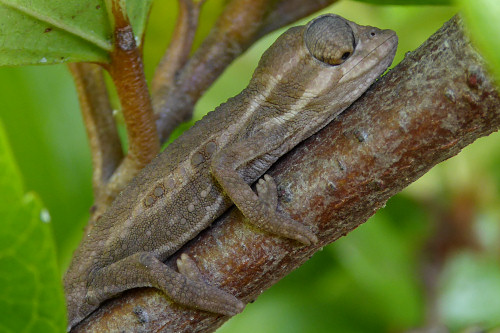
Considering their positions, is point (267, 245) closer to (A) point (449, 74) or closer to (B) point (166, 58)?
(A) point (449, 74)

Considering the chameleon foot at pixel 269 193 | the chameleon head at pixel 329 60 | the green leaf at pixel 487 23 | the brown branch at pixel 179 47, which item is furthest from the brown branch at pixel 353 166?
the brown branch at pixel 179 47

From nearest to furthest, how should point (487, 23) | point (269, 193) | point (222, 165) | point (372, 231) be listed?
1. point (487, 23)
2. point (269, 193)
3. point (222, 165)
4. point (372, 231)

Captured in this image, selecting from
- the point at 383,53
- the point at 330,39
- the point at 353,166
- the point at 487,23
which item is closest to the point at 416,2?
the point at 383,53

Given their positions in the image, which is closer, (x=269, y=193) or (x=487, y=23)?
(x=487, y=23)

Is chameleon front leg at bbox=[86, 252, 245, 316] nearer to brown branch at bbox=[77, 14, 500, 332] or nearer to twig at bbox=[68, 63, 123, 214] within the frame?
brown branch at bbox=[77, 14, 500, 332]

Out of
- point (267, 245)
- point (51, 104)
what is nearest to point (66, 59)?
point (267, 245)

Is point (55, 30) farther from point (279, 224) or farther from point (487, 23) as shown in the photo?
point (487, 23)
